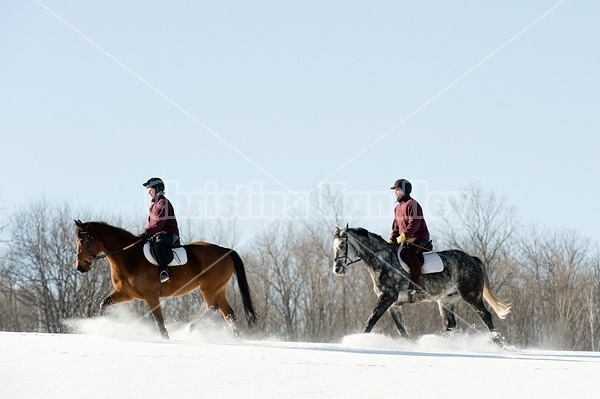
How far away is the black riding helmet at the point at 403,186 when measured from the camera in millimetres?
17219

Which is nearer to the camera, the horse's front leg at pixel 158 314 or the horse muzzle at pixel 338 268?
the horse's front leg at pixel 158 314

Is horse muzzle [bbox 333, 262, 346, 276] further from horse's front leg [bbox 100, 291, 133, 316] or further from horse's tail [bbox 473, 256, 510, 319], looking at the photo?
horse's front leg [bbox 100, 291, 133, 316]

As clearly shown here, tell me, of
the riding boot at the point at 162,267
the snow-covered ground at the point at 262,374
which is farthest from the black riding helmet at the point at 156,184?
the snow-covered ground at the point at 262,374

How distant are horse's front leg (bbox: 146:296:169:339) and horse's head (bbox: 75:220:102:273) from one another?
1282 mm

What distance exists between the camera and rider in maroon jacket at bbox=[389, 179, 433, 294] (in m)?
17.1

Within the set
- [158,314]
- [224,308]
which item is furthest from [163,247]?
[224,308]

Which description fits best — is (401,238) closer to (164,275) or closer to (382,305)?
(382,305)

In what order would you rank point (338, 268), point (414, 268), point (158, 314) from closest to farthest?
point (158, 314)
point (338, 268)
point (414, 268)

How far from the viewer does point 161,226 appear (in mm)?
16625

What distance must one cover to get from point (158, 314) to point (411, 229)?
5.05 metres

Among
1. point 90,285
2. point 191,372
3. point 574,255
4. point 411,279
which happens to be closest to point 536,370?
point 191,372

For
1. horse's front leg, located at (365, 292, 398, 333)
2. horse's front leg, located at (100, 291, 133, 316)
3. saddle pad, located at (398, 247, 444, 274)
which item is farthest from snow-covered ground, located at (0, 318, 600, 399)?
saddle pad, located at (398, 247, 444, 274)

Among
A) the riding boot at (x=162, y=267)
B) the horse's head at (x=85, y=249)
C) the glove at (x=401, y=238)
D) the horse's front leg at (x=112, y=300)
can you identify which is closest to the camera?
the horse's head at (x=85, y=249)

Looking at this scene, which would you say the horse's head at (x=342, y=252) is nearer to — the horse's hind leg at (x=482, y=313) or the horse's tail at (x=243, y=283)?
the horse's tail at (x=243, y=283)
